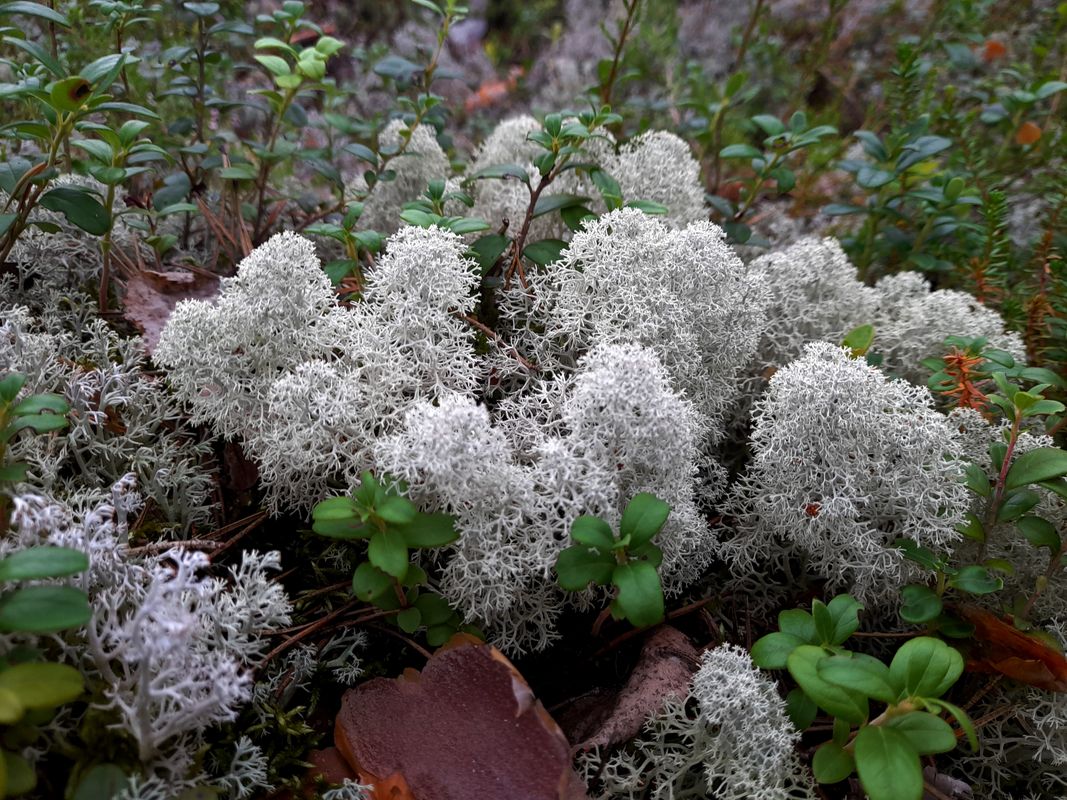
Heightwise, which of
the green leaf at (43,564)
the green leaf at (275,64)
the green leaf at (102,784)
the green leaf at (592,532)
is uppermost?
the green leaf at (275,64)

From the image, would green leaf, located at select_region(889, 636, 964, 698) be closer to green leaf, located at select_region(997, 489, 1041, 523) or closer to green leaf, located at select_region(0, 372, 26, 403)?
green leaf, located at select_region(997, 489, 1041, 523)

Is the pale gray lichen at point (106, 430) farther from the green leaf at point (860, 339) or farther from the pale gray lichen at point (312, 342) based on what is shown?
the green leaf at point (860, 339)

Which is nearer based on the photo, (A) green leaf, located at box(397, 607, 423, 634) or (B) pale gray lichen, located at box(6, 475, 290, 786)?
(B) pale gray lichen, located at box(6, 475, 290, 786)

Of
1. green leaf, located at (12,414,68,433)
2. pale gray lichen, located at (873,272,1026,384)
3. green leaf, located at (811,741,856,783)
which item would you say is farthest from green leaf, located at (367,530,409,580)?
pale gray lichen, located at (873,272,1026,384)

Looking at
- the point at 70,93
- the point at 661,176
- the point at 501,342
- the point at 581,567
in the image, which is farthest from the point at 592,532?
the point at 70,93

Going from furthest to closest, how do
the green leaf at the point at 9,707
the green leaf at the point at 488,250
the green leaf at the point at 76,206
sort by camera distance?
the green leaf at the point at 488,250, the green leaf at the point at 76,206, the green leaf at the point at 9,707

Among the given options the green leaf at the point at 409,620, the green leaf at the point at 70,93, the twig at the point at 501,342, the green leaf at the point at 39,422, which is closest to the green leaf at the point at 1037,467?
the twig at the point at 501,342
